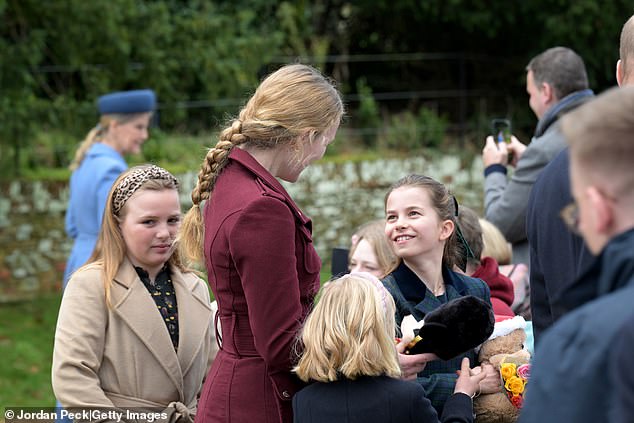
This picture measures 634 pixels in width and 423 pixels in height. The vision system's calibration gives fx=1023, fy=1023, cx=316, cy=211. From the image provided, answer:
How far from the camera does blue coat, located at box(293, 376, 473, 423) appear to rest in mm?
2951

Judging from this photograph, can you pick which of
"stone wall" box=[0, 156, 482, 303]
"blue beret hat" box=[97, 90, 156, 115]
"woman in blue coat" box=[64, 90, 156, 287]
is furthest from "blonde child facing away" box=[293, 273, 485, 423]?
"stone wall" box=[0, 156, 482, 303]

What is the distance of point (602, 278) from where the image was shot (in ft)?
6.40

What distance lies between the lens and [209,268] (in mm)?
3119

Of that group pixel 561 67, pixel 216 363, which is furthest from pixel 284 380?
pixel 561 67

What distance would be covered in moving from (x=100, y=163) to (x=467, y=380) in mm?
3215

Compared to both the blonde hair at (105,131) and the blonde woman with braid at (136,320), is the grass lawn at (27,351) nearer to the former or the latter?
the blonde hair at (105,131)

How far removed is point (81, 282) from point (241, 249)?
101 centimetres

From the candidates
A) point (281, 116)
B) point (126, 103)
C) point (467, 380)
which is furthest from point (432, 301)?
point (126, 103)

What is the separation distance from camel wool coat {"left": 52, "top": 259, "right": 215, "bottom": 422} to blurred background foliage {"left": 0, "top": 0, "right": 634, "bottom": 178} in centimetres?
555

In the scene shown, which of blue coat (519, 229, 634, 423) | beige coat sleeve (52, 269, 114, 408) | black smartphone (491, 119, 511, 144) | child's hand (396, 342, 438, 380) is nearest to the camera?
blue coat (519, 229, 634, 423)

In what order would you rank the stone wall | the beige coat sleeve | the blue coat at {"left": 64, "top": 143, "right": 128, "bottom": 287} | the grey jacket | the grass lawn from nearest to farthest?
the beige coat sleeve
the grey jacket
the blue coat at {"left": 64, "top": 143, "right": 128, "bottom": 287}
the grass lawn
the stone wall

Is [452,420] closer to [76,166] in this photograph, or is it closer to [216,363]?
[216,363]

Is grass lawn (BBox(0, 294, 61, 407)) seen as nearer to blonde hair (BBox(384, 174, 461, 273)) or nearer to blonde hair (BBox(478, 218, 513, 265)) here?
blonde hair (BBox(478, 218, 513, 265))

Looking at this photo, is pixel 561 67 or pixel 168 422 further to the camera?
pixel 561 67
